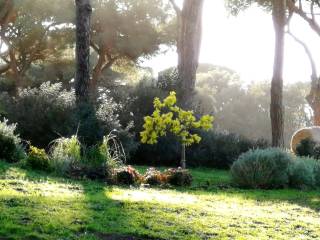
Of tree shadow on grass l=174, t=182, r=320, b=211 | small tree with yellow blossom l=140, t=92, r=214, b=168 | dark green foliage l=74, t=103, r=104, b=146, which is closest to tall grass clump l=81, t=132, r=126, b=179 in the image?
small tree with yellow blossom l=140, t=92, r=214, b=168

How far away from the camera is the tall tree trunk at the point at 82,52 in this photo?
20031 millimetres

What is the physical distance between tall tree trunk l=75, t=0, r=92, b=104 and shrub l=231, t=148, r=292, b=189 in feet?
21.3

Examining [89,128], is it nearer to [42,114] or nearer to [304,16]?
[42,114]

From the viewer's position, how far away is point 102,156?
14508mm

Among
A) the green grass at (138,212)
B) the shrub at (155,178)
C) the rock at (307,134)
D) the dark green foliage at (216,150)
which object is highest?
the rock at (307,134)

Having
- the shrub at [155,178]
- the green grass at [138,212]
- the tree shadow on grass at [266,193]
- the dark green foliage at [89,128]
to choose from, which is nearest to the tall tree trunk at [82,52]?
the dark green foliage at [89,128]

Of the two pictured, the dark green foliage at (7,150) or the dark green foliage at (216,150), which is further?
the dark green foliage at (216,150)

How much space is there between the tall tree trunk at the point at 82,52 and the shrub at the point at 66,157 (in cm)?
543

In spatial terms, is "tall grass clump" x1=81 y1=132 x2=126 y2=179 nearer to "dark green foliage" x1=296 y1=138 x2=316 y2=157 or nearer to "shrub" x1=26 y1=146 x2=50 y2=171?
"shrub" x1=26 y1=146 x2=50 y2=171

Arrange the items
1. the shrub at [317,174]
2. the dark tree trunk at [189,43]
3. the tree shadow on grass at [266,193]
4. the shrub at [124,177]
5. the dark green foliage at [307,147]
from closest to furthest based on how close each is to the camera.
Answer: the tree shadow on grass at [266,193] → the shrub at [124,177] → the shrub at [317,174] → the dark green foliage at [307,147] → the dark tree trunk at [189,43]

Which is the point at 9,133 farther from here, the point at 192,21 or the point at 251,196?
the point at 192,21

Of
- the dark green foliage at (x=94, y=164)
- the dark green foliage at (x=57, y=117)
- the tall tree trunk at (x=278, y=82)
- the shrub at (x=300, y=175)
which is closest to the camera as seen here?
the dark green foliage at (x=94, y=164)

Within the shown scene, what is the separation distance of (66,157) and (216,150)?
11357 millimetres

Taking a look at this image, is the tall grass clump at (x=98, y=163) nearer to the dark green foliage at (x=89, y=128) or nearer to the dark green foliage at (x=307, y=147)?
the dark green foliage at (x=89, y=128)
